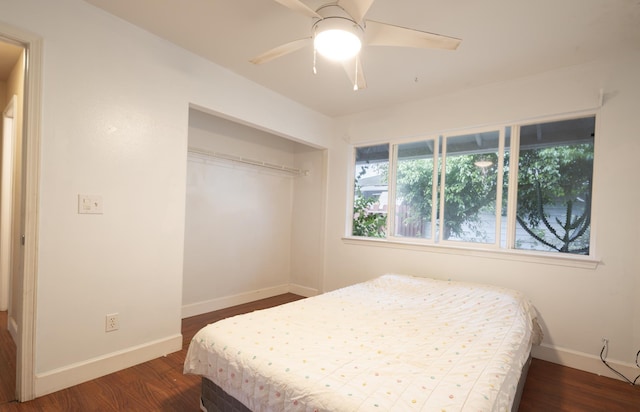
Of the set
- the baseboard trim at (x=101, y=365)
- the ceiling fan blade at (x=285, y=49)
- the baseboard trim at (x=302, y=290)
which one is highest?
the ceiling fan blade at (x=285, y=49)

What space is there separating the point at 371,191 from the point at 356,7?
99.1 inches

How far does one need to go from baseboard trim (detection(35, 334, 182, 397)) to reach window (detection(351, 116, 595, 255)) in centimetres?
247

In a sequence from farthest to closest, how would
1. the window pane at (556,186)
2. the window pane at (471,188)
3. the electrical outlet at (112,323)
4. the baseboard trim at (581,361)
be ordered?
1. the window pane at (471,188)
2. the window pane at (556,186)
3. the baseboard trim at (581,361)
4. the electrical outlet at (112,323)

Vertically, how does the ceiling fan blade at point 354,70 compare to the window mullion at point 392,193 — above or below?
above

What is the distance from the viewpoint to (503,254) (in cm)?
276

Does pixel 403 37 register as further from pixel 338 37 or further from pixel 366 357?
pixel 366 357

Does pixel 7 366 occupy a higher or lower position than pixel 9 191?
lower

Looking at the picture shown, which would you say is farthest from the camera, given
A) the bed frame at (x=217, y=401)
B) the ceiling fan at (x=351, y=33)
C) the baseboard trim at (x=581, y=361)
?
the baseboard trim at (x=581, y=361)

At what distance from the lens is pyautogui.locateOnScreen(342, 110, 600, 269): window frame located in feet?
8.10

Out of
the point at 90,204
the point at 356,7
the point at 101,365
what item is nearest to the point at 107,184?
the point at 90,204

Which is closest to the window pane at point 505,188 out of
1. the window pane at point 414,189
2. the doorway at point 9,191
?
the window pane at point 414,189

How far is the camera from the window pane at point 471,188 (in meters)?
2.95

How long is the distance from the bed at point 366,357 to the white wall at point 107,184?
3.00 feet

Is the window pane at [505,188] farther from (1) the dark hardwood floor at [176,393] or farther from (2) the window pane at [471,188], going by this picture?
(1) the dark hardwood floor at [176,393]
